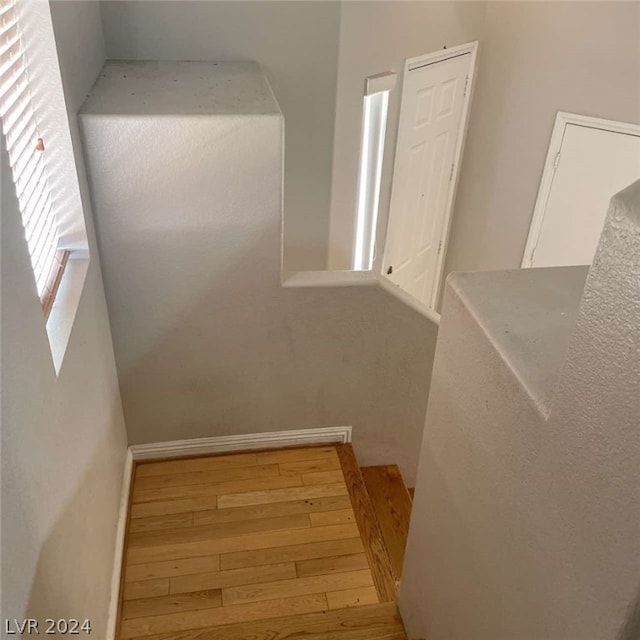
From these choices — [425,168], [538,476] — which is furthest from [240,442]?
[425,168]

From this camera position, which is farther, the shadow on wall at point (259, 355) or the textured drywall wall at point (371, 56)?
the textured drywall wall at point (371, 56)

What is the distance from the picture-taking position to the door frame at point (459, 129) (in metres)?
3.57

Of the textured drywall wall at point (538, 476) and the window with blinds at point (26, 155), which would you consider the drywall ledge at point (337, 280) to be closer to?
the window with blinds at point (26, 155)

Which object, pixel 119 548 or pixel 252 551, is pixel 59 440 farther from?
pixel 252 551

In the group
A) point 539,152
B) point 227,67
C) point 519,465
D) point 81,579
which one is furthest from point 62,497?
point 539,152

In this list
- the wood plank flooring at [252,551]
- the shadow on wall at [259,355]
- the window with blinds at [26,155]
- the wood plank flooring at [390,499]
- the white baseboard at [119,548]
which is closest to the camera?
the window with blinds at [26,155]

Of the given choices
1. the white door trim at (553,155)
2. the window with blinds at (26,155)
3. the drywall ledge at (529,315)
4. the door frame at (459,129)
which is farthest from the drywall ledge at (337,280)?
the white door trim at (553,155)

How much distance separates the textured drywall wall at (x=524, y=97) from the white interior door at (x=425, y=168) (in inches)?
6.0

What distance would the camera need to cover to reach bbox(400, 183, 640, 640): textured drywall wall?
2.88 ft

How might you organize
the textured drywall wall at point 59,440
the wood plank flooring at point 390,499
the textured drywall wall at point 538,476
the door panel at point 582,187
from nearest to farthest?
the textured drywall wall at point 538,476 → the textured drywall wall at point 59,440 → the wood plank flooring at point 390,499 → the door panel at point 582,187

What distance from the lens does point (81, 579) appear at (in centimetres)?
173

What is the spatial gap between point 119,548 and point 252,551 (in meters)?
0.53

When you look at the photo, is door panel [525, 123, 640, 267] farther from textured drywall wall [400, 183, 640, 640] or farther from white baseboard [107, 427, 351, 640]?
textured drywall wall [400, 183, 640, 640]

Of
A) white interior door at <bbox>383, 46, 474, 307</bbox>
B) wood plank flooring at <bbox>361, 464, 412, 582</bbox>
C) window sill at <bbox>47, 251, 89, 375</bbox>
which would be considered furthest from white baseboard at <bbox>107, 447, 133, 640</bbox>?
white interior door at <bbox>383, 46, 474, 307</bbox>
